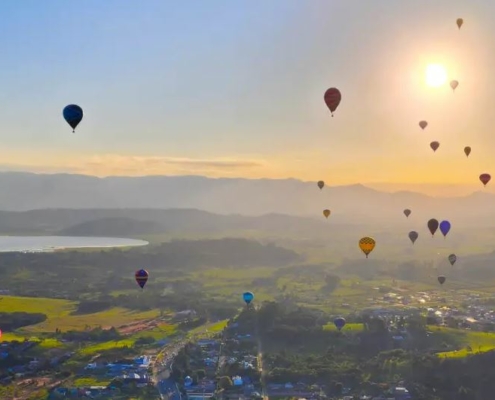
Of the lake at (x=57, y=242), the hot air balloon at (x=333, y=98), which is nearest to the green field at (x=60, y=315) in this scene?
the hot air balloon at (x=333, y=98)

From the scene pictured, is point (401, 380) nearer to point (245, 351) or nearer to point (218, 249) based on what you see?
point (245, 351)

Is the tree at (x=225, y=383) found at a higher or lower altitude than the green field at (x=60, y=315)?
lower

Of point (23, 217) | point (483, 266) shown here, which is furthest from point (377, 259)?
point (23, 217)

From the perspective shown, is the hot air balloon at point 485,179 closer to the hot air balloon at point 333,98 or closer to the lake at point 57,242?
the hot air balloon at point 333,98

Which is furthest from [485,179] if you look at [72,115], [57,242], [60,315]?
[57,242]

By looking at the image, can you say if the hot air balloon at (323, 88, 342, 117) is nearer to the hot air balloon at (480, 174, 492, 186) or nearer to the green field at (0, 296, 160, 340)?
the hot air balloon at (480, 174, 492, 186)

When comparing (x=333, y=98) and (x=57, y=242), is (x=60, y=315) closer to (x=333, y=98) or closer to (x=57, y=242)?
(x=333, y=98)

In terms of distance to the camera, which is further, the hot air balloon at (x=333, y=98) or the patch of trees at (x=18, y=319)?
the patch of trees at (x=18, y=319)
